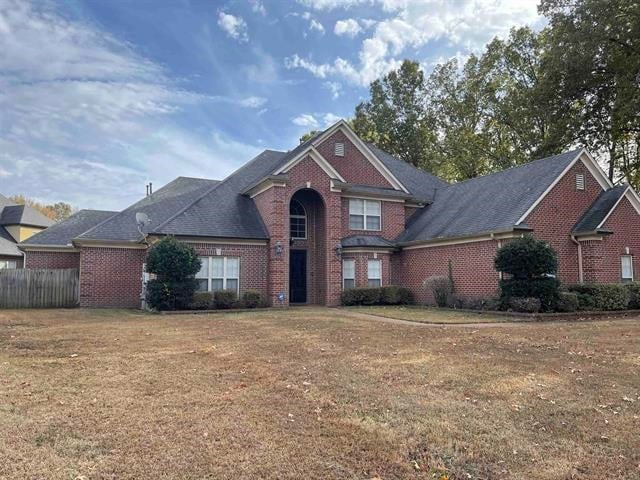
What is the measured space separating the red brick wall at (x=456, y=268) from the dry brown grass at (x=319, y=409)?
8527mm

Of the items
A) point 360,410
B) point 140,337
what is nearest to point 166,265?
point 140,337

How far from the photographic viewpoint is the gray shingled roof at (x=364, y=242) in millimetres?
21797

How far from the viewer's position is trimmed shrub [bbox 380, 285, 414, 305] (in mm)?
21438

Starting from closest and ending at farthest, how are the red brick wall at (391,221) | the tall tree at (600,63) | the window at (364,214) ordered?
the window at (364,214)
the red brick wall at (391,221)
the tall tree at (600,63)

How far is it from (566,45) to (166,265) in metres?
25.4

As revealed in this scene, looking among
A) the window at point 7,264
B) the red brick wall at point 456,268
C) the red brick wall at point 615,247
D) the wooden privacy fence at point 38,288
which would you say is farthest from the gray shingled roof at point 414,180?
the window at point 7,264

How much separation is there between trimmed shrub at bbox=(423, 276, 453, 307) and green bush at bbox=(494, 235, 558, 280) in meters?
3.99

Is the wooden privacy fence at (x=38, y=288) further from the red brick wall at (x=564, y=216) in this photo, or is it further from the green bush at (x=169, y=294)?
the red brick wall at (x=564, y=216)

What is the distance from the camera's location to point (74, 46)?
14758 millimetres

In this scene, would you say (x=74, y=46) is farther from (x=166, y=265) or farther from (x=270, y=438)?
(x=270, y=438)

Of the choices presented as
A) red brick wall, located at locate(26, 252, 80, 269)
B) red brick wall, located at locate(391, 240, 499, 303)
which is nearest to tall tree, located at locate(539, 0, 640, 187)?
red brick wall, located at locate(391, 240, 499, 303)

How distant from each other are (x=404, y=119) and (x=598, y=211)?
25.5 m

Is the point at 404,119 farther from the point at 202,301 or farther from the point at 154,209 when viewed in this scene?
the point at 202,301

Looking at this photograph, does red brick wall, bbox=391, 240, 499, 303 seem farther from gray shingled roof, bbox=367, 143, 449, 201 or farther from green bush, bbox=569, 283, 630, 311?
gray shingled roof, bbox=367, 143, 449, 201
